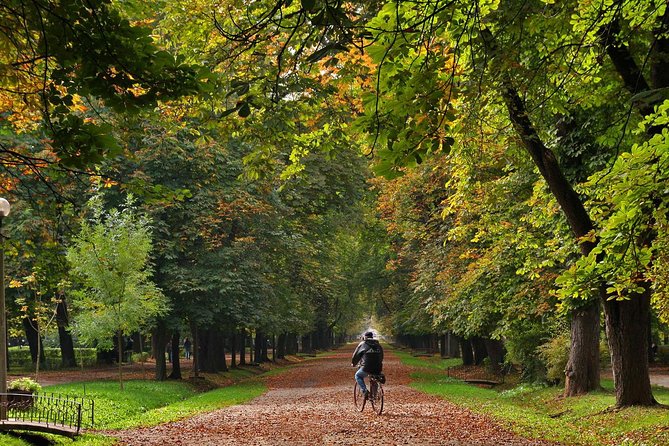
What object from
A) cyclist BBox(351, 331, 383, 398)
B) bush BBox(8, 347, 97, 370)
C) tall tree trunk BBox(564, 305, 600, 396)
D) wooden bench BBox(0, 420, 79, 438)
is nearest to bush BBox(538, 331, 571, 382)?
tall tree trunk BBox(564, 305, 600, 396)

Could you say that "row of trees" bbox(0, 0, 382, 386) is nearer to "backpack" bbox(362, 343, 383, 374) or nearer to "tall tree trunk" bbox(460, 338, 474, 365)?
"backpack" bbox(362, 343, 383, 374)

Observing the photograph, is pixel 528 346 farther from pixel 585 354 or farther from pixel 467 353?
pixel 467 353

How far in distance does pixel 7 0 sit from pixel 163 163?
2032cm

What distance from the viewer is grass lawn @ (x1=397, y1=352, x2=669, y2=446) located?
1088cm

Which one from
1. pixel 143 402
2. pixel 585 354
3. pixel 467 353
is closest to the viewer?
pixel 585 354

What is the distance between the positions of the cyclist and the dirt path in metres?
0.96

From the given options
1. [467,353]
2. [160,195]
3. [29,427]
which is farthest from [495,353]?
[160,195]

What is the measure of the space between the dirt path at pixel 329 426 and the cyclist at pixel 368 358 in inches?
37.8

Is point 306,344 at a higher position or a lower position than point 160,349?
lower

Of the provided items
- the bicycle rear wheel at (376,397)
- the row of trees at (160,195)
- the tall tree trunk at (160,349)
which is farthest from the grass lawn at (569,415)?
the tall tree trunk at (160,349)

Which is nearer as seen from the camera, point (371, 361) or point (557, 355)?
point (371, 361)

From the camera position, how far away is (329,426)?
44.7 feet

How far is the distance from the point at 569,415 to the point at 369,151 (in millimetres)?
11763

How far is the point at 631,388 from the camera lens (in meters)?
12.2
